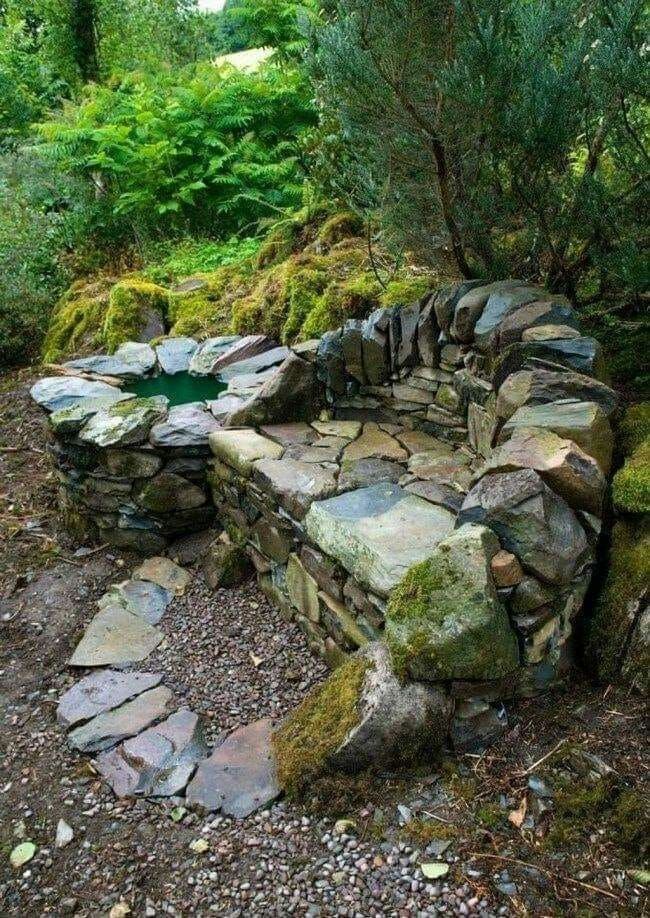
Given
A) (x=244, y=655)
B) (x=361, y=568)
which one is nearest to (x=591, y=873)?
(x=361, y=568)

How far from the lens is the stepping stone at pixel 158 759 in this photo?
2750 mm

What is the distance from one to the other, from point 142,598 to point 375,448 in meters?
1.86

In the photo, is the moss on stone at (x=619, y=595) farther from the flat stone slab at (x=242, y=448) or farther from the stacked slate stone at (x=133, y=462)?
the stacked slate stone at (x=133, y=462)

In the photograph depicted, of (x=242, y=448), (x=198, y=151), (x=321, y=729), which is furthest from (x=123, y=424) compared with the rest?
(x=198, y=151)

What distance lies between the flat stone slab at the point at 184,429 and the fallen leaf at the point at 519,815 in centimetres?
306

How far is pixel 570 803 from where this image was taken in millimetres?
2100

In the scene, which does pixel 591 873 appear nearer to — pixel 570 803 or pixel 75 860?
pixel 570 803

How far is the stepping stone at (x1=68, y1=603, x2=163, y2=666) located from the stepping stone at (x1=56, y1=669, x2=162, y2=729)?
0.39 ft

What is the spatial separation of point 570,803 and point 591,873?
21 cm

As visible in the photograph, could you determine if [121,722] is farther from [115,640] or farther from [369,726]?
[369,726]

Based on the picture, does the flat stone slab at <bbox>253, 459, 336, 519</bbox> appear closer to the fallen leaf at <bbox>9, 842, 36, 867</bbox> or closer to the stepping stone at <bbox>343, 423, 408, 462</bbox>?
the stepping stone at <bbox>343, 423, 408, 462</bbox>

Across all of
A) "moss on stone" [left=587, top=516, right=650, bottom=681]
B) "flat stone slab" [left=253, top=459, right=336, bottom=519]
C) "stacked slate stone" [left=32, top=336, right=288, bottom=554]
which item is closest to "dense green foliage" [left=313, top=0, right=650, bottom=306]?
"moss on stone" [left=587, top=516, right=650, bottom=681]

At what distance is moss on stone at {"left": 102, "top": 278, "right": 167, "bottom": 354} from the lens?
7434mm

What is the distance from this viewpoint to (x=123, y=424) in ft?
15.0
